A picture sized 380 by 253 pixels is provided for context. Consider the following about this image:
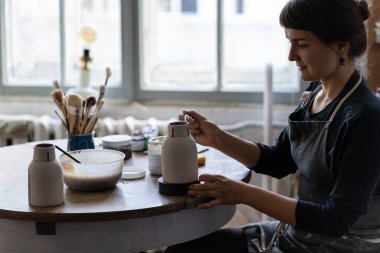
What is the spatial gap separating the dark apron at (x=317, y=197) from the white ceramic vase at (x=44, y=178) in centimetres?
56

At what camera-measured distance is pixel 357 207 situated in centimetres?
134

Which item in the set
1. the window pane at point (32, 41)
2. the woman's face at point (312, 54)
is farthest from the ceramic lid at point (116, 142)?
the window pane at point (32, 41)

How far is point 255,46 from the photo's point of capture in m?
2.71

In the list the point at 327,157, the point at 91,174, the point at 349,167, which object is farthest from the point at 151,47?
the point at 349,167

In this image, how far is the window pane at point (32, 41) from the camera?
2.87 meters

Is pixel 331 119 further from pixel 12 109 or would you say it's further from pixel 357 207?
pixel 12 109

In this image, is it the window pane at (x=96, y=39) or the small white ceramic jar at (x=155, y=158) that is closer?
the small white ceramic jar at (x=155, y=158)

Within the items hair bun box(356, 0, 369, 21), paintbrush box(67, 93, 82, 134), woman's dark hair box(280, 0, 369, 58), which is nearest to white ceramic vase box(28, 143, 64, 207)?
paintbrush box(67, 93, 82, 134)

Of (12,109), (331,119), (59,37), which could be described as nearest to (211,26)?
(59,37)

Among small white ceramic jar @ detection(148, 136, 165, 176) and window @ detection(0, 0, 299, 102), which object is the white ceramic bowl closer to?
small white ceramic jar @ detection(148, 136, 165, 176)

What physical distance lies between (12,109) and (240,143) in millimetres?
1522

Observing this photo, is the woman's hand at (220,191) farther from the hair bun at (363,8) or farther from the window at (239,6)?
the window at (239,6)

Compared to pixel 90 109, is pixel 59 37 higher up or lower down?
higher up

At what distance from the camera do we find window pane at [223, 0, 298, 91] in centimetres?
267
